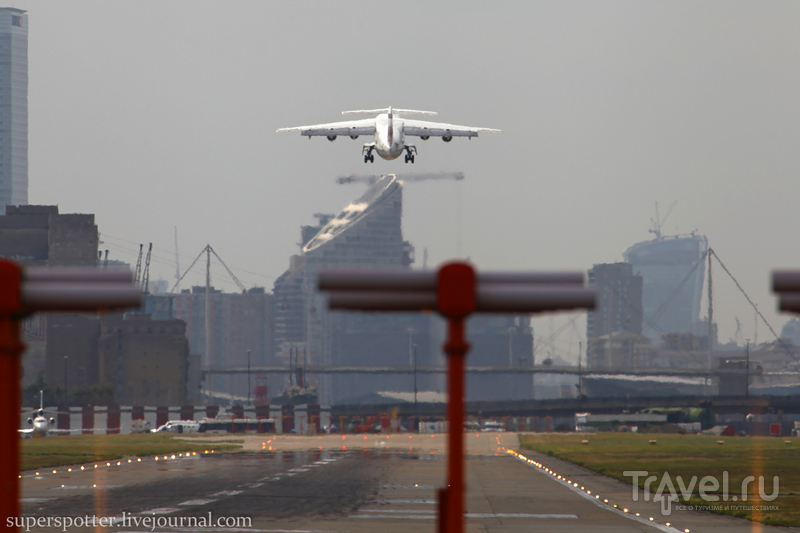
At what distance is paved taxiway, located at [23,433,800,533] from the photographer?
113ft

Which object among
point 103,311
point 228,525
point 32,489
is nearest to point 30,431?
point 32,489

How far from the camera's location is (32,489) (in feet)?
153

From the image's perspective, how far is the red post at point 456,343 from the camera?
980 cm

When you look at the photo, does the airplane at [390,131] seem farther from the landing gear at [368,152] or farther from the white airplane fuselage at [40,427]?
the white airplane fuselage at [40,427]

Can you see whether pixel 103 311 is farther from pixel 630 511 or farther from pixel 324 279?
pixel 630 511

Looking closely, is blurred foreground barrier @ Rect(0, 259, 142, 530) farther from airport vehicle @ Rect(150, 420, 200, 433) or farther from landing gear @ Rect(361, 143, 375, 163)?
airport vehicle @ Rect(150, 420, 200, 433)

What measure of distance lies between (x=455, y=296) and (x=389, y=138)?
253 feet

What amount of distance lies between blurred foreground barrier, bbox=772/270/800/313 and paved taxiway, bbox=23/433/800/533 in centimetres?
2378

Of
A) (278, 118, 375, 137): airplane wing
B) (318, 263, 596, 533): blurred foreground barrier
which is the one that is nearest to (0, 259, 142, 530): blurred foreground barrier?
(318, 263, 596, 533): blurred foreground barrier

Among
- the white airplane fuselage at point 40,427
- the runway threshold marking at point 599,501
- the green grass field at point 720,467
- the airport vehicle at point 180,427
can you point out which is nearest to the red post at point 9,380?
the runway threshold marking at point 599,501

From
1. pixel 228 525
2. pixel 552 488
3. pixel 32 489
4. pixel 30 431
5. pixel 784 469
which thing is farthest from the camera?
pixel 30 431

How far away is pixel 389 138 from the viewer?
85.9 metres

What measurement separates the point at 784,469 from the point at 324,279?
64390 mm

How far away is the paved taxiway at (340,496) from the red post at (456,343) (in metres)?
22.7
